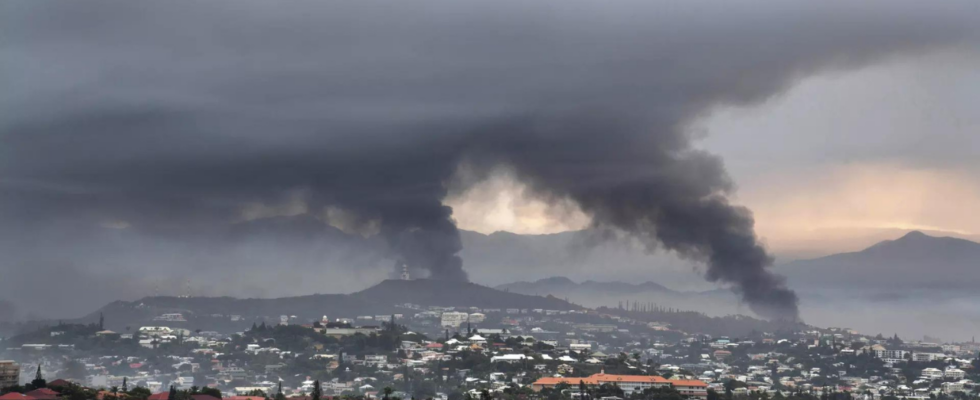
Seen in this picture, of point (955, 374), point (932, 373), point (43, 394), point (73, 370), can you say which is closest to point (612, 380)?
point (43, 394)

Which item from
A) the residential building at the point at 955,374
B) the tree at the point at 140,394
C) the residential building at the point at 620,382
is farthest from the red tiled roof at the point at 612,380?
the residential building at the point at 955,374

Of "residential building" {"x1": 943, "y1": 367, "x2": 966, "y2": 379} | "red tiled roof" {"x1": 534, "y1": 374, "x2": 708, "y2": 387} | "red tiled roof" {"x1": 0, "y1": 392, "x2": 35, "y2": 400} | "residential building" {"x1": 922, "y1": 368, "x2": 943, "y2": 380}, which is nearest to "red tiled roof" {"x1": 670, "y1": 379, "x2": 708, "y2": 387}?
"red tiled roof" {"x1": 534, "y1": 374, "x2": 708, "y2": 387}

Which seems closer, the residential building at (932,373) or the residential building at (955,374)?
the residential building at (955,374)

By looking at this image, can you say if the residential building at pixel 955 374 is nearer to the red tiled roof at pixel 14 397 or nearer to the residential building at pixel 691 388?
the residential building at pixel 691 388

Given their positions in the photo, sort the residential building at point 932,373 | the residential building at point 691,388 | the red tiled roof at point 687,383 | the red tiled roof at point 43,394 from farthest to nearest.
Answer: the residential building at point 932,373 < the red tiled roof at point 687,383 < the residential building at point 691,388 < the red tiled roof at point 43,394

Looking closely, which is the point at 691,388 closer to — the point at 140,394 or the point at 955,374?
the point at 140,394

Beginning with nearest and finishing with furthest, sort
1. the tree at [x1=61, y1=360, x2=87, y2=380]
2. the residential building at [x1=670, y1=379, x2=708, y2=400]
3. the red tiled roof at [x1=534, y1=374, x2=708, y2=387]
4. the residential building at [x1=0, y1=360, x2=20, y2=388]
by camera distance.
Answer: the residential building at [x1=0, y1=360, x2=20, y2=388] < the residential building at [x1=670, y1=379, x2=708, y2=400] < the red tiled roof at [x1=534, y1=374, x2=708, y2=387] < the tree at [x1=61, y1=360, x2=87, y2=380]

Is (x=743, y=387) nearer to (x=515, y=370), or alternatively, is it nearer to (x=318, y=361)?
(x=515, y=370)

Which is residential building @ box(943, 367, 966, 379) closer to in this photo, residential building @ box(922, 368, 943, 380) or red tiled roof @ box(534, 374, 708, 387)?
residential building @ box(922, 368, 943, 380)

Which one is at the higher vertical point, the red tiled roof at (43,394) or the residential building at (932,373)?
the residential building at (932,373)

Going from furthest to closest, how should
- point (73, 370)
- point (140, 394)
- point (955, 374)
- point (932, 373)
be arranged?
point (932, 373), point (955, 374), point (73, 370), point (140, 394)

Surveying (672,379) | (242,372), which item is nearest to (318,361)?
(242,372)
